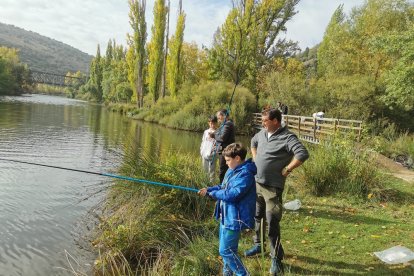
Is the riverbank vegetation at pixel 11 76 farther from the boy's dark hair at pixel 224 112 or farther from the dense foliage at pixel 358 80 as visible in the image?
the boy's dark hair at pixel 224 112

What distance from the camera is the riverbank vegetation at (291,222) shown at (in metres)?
4.46

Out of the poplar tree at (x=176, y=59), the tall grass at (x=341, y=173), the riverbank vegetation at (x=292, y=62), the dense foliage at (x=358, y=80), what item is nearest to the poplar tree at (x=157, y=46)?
the riverbank vegetation at (x=292, y=62)

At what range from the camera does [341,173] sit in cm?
764

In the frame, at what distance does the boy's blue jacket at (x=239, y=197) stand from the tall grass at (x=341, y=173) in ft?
14.2

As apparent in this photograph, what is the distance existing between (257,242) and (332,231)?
147cm

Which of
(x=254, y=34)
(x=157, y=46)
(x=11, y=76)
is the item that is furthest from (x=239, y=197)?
(x=11, y=76)

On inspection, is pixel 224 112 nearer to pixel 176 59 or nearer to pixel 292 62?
pixel 292 62

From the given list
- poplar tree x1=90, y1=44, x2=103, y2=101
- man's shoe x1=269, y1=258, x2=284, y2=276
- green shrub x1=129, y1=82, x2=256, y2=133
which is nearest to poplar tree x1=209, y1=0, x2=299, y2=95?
green shrub x1=129, y1=82, x2=256, y2=133

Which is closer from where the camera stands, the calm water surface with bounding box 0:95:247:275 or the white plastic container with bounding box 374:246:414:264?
the white plastic container with bounding box 374:246:414:264

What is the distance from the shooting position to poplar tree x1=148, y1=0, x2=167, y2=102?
39.1 m

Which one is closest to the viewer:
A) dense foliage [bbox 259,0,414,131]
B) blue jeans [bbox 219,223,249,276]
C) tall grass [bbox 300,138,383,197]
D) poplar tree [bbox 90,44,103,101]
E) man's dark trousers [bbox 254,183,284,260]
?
blue jeans [bbox 219,223,249,276]

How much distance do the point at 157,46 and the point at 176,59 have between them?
14.7ft

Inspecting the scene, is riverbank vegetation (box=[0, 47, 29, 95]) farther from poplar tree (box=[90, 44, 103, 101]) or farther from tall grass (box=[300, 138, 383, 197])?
tall grass (box=[300, 138, 383, 197])

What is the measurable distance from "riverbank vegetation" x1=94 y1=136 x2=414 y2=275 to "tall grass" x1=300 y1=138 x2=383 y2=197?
20mm
